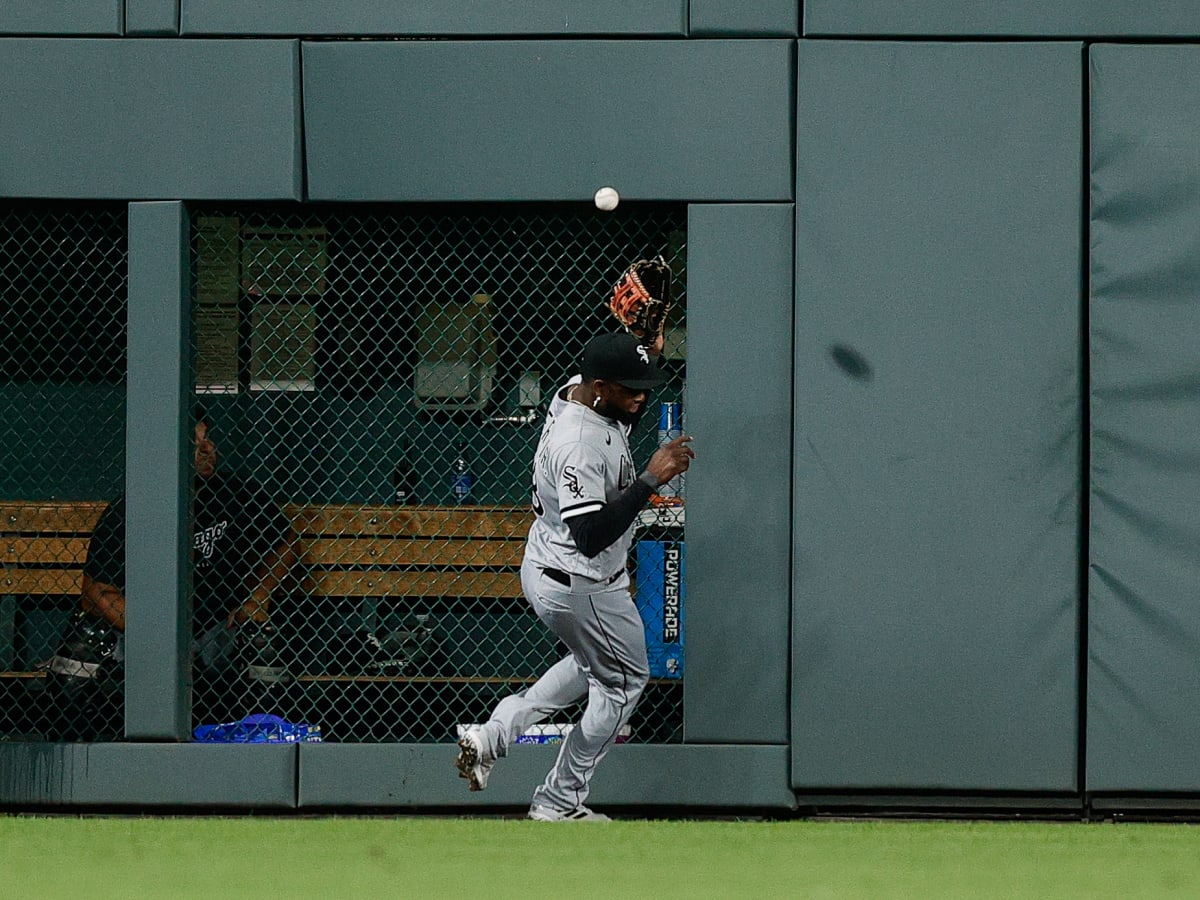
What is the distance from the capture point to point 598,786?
6.87 meters

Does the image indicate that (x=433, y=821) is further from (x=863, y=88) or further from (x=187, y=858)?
(x=863, y=88)

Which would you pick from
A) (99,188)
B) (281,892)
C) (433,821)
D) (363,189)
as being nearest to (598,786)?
(433,821)

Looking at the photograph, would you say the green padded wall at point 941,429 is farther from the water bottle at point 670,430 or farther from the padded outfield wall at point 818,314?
the water bottle at point 670,430

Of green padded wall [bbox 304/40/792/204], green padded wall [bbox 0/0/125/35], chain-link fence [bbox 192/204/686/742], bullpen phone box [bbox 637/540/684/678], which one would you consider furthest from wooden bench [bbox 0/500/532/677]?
green padded wall [bbox 0/0/125/35]

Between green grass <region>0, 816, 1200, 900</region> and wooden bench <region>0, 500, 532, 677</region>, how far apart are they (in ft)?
4.87

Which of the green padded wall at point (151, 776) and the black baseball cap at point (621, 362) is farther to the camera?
the green padded wall at point (151, 776)

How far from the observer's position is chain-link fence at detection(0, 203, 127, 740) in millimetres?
7574

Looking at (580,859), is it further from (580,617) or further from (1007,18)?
(1007,18)

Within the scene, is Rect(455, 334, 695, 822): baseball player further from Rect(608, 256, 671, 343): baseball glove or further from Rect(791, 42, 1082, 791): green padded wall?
Rect(791, 42, 1082, 791): green padded wall

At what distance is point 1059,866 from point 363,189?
3795mm

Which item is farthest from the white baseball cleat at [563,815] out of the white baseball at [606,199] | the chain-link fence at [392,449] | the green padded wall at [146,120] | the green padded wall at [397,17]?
the green padded wall at [397,17]

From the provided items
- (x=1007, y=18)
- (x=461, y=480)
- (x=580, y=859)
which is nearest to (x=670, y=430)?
(x=461, y=480)

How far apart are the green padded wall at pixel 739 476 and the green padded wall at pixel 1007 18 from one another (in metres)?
0.82

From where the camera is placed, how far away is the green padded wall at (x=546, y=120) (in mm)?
6883
